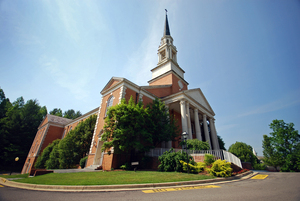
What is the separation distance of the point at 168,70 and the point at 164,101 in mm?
9088

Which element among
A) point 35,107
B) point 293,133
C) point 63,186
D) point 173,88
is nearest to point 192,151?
point 63,186

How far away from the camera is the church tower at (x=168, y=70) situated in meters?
25.9

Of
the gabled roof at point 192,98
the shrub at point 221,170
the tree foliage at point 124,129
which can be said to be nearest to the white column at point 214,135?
the gabled roof at point 192,98

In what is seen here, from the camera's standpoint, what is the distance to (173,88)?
24.5 m

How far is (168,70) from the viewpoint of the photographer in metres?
26.8

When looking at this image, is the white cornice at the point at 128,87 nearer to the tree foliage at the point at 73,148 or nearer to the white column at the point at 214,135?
the tree foliage at the point at 73,148

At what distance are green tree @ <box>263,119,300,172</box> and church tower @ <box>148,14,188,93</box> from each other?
1923cm

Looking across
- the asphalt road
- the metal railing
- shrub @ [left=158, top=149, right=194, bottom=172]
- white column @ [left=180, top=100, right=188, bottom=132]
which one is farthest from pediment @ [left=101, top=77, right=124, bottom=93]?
the asphalt road

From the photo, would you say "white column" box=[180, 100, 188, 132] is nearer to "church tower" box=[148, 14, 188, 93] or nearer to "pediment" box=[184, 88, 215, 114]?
Result: "pediment" box=[184, 88, 215, 114]

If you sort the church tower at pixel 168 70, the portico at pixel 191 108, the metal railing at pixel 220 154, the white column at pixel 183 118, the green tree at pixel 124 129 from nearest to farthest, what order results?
the metal railing at pixel 220 154, the green tree at pixel 124 129, the white column at pixel 183 118, the portico at pixel 191 108, the church tower at pixel 168 70

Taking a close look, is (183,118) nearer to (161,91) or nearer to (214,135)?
(161,91)

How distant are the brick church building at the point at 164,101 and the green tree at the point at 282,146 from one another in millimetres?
10710

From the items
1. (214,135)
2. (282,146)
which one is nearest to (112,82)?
(214,135)

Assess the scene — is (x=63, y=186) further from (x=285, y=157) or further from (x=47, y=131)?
(x=47, y=131)
